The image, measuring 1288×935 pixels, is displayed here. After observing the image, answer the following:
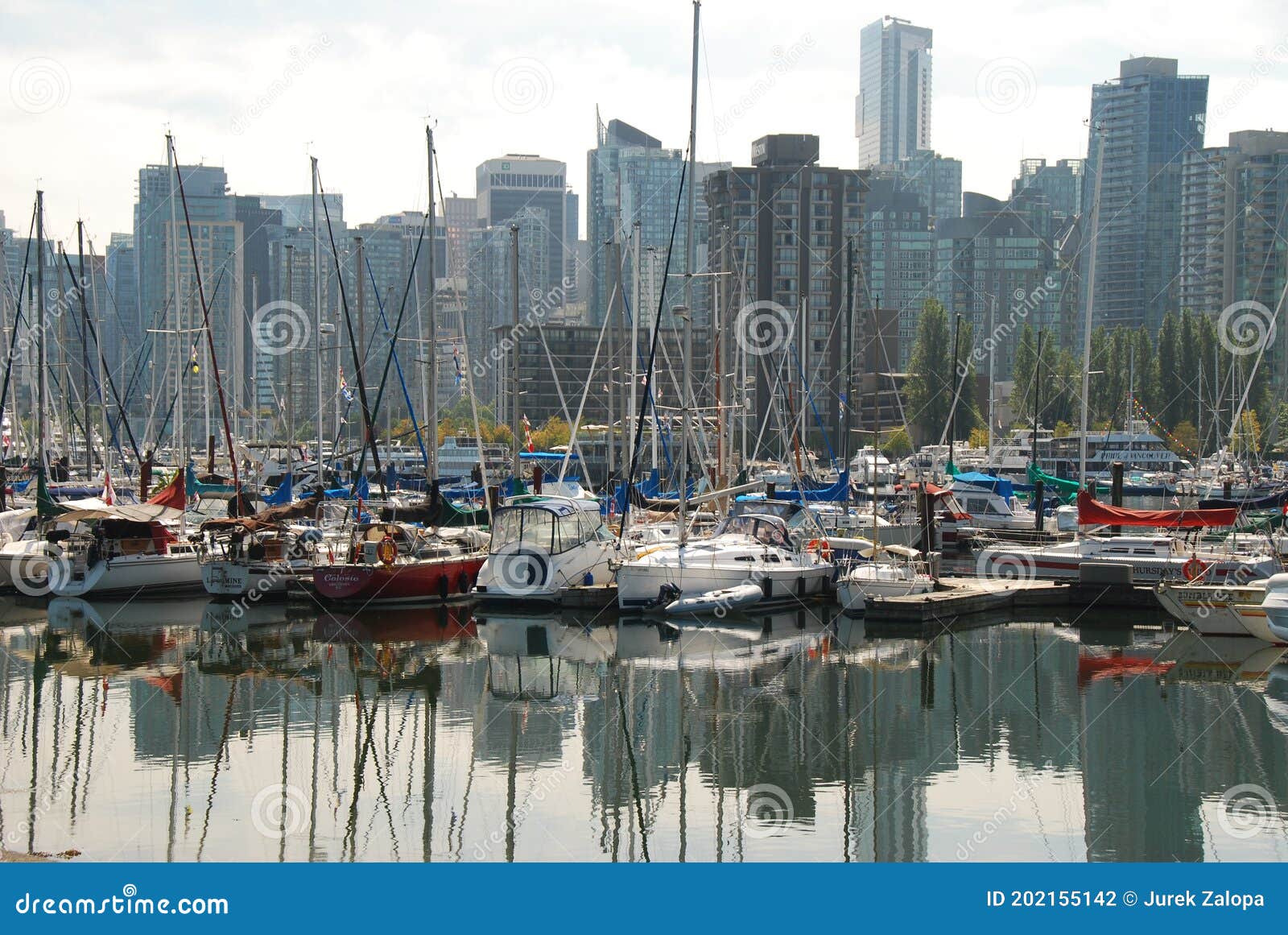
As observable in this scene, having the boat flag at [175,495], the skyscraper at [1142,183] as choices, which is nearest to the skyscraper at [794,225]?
the skyscraper at [1142,183]

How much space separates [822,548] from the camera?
117ft

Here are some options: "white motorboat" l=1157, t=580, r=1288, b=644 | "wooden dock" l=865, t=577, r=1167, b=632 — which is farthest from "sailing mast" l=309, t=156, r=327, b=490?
"white motorboat" l=1157, t=580, r=1288, b=644

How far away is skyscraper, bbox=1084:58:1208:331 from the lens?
150 m

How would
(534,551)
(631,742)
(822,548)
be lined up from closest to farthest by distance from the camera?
(631,742) < (534,551) < (822,548)

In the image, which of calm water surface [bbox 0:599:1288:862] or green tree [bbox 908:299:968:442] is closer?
calm water surface [bbox 0:599:1288:862]

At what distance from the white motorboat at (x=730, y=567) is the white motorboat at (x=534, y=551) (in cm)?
148

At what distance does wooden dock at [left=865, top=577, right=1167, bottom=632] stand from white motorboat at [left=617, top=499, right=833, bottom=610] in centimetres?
227

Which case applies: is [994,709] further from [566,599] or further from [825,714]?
[566,599]

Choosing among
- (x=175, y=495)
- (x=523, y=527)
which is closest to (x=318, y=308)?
(x=175, y=495)

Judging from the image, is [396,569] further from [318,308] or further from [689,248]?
[318,308]

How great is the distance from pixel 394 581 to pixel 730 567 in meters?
7.76

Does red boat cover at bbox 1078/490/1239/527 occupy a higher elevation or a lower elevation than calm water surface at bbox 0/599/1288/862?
higher

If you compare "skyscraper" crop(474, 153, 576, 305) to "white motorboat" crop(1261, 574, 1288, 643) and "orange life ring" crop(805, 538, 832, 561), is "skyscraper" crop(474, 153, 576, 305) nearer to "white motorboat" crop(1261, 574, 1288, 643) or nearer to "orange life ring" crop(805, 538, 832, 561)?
"orange life ring" crop(805, 538, 832, 561)

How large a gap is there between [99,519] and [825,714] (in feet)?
64.4
